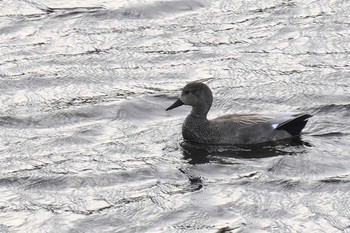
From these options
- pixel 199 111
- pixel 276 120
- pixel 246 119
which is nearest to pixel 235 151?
pixel 246 119

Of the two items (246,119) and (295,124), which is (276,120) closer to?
(295,124)

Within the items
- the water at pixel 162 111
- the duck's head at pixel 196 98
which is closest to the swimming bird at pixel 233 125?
the duck's head at pixel 196 98

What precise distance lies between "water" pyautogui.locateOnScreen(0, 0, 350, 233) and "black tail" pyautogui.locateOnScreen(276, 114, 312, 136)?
0.15 meters

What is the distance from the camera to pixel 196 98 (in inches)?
581

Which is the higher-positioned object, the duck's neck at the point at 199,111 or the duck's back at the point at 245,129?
the duck's neck at the point at 199,111

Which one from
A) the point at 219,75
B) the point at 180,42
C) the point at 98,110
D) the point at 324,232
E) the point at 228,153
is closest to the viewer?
the point at 324,232

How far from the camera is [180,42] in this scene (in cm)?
1783

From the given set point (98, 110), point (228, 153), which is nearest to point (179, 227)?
point (228, 153)

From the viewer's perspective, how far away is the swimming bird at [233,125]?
14531 millimetres

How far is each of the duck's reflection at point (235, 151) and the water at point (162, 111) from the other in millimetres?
36

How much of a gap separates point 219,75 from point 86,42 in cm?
235

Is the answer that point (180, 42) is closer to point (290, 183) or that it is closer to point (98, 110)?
point (98, 110)

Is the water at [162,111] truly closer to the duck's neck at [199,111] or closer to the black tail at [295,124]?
the black tail at [295,124]

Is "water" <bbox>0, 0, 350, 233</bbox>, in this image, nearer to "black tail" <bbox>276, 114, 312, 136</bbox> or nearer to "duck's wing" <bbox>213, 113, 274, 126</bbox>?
"black tail" <bbox>276, 114, 312, 136</bbox>
